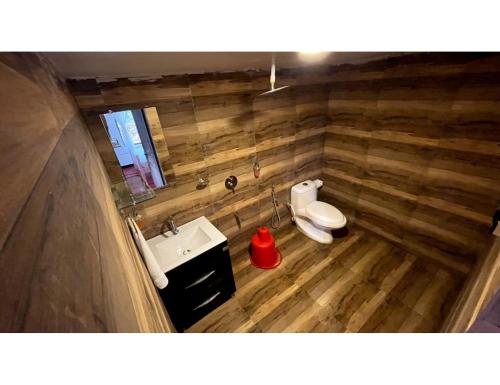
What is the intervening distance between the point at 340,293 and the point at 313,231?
31.2 inches

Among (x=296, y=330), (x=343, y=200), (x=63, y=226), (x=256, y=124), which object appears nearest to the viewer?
(x=63, y=226)

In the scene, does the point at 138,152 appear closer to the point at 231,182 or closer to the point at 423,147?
the point at 231,182

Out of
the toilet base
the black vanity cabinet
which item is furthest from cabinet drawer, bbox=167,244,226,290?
the toilet base

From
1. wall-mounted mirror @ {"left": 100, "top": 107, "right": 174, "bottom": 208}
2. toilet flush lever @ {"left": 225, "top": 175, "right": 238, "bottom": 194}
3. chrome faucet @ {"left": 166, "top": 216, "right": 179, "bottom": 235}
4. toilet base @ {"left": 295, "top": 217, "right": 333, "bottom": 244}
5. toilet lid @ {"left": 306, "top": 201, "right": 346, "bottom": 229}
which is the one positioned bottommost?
toilet base @ {"left": 295, "top": 217, "right": 333, "bottom": 244}

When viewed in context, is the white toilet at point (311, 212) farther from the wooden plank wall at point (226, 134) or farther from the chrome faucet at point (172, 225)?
the chrome faucet at point (172, 225)

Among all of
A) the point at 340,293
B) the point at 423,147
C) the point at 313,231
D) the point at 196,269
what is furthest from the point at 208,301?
the point at 423,147

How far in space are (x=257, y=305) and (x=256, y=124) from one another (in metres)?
1.67

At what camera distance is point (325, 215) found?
232 cm

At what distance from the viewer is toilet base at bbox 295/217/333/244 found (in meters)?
2.47

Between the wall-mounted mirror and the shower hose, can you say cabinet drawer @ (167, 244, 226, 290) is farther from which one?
the shower hose

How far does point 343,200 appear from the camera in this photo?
2.63 metres

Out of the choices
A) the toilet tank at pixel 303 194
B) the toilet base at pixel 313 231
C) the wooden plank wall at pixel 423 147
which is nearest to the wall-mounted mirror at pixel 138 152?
the toilet tank at pixel 303 194
